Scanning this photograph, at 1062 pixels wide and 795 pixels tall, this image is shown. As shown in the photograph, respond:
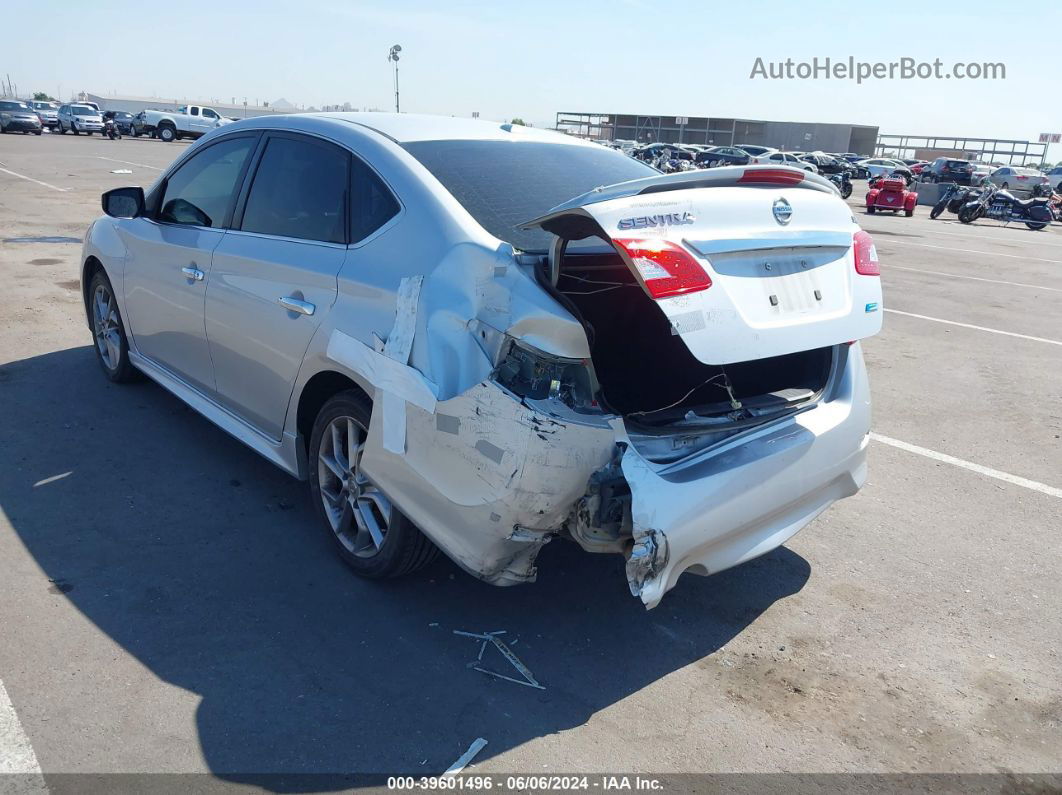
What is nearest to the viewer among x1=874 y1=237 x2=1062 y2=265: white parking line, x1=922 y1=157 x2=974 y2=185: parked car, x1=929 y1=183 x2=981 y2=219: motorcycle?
x1=874 y1=237 x2=1062 y2=265: white parking line

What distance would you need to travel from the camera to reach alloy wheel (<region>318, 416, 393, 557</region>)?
3.49 m

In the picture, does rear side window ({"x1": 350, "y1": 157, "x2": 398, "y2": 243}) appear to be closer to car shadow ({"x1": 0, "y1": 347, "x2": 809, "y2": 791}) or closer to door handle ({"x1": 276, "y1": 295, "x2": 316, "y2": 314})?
door handle ({"x1": 276, "y1": 295, "x2": 316, "y2": 314})

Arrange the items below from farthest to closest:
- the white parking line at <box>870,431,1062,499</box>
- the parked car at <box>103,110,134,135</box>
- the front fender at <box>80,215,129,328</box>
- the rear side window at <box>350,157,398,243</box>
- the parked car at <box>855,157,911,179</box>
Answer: the parked car at <box>103,110,134,135</box> < the parked car at <box>855,157,911,179</box> < the front fender at <box>80,215,129,328</box> < the white parking line at <box>870,431,1062,499</box> < the rear side window at <box>350,157,398,243</box>

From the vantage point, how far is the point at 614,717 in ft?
9.50

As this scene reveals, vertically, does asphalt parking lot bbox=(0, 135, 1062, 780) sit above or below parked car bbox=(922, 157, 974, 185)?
below

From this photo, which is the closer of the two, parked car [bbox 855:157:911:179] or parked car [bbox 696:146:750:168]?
parked car [bbox 696:146:750:168]

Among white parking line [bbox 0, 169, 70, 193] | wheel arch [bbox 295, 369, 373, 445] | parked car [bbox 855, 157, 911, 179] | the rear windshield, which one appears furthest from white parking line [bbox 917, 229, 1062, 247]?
parked car [bbox 855, 157, 911, 179]

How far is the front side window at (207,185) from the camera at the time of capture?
434 centimetres

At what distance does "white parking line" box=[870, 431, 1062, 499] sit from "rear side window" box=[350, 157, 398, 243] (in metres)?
3.82

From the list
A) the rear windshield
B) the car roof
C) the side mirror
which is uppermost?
the car roof

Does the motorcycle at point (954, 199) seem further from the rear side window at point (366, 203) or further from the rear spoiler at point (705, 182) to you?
the rear side window at point (366, 203)

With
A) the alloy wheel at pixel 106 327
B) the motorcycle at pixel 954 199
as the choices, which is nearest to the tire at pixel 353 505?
the alloy wheel at pixel 106 327

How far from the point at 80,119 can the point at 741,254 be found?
50.5 meters

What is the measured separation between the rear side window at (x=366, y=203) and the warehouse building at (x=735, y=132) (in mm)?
69539
